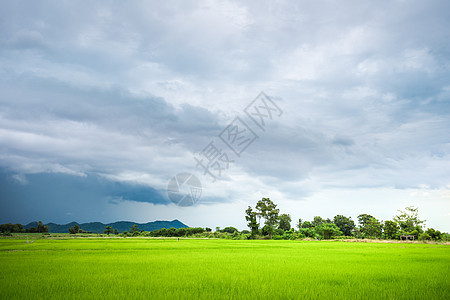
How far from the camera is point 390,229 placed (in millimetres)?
56188

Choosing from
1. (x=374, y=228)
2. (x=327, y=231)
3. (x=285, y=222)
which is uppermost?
(x=285, y=222)

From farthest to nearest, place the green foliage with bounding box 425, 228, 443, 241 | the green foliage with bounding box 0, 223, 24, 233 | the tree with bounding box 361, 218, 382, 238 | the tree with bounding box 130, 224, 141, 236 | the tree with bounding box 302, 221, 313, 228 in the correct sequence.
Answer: the green foliage with bounding box 0, 223, 24, 233, the tree with bounding box 130, 224, 141, 236, the tree with bounding box 302, 221, 313, 228, the tree with bounding box 361, 218, 382, 238, the green foliage with bounding box 425, 228, 443, 241

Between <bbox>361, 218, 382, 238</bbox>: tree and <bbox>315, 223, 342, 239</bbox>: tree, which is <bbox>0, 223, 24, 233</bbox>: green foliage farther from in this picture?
<bbox>361, 218, 382, 238</bbox>: tree

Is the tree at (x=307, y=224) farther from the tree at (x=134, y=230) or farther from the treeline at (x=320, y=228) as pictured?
the tree at (x=134, y=230)

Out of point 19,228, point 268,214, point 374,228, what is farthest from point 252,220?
point 19,228

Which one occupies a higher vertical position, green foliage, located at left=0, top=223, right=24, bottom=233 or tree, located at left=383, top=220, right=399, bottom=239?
tree, located at left=383, top=220, right=399, bottom=239

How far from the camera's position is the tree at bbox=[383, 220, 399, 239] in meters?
55.8

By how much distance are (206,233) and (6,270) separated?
6739cm

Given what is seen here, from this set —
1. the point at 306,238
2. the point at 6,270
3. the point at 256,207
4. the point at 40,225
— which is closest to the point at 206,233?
the point at 256,207

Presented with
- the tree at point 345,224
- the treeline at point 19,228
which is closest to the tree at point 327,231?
the tree at point 345,224

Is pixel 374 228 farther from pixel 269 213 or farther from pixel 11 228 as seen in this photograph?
pixel 11 228

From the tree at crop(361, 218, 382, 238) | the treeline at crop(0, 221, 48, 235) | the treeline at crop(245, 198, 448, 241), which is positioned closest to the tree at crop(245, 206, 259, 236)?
the treeline at crop(245, 198, 448, 241)

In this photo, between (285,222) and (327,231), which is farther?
(285,222)

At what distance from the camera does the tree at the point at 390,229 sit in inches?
2195
